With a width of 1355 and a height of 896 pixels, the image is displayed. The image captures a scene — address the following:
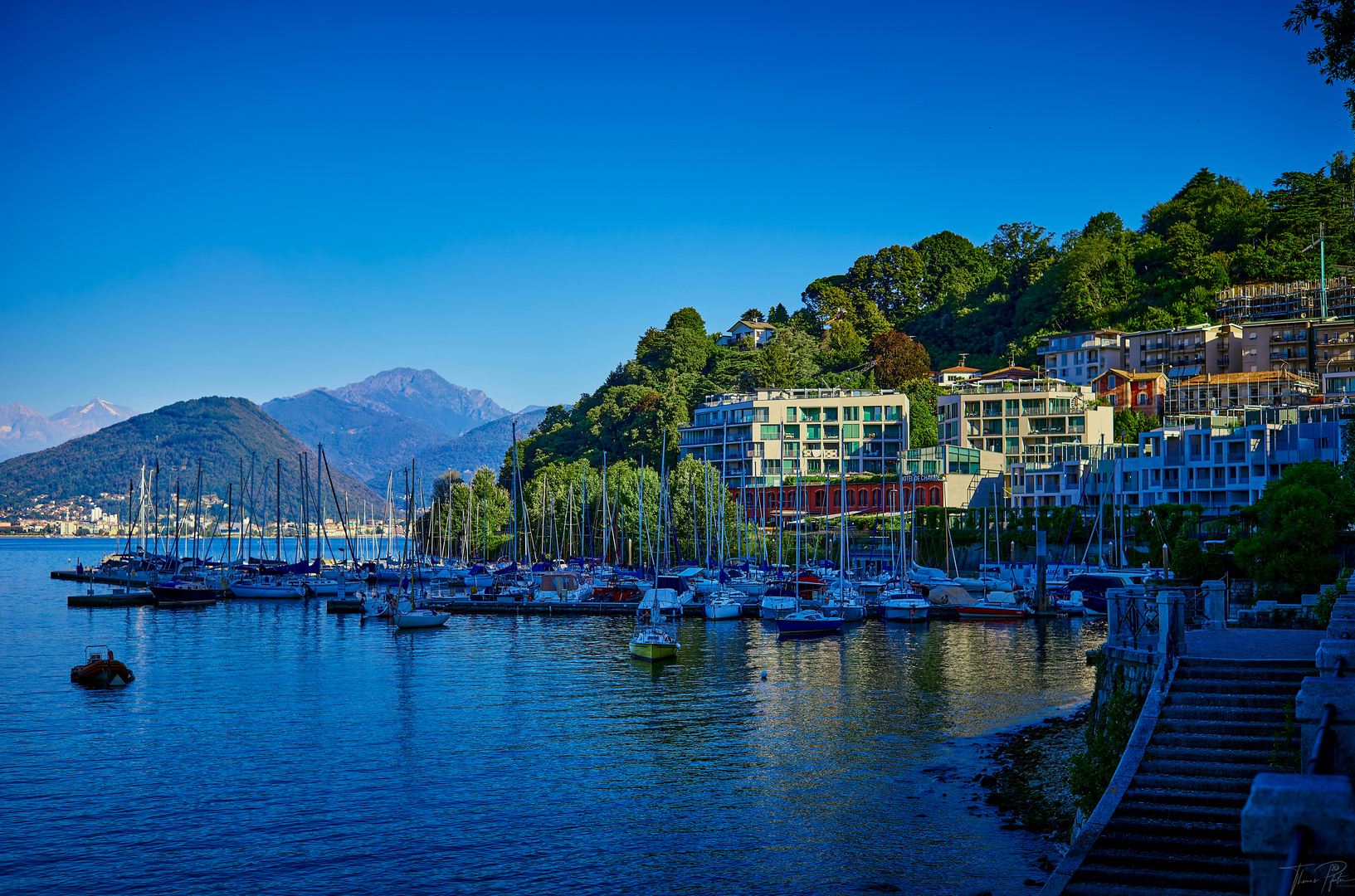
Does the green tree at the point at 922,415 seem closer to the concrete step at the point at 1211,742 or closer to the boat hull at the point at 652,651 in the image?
the boat hull at the point at 652,651

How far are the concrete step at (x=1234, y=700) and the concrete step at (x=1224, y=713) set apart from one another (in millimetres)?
44

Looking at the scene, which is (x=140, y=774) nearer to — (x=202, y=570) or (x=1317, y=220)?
(x=202, y=570)

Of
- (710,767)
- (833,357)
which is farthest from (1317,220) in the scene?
(710,767)

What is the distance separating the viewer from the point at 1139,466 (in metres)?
98.2

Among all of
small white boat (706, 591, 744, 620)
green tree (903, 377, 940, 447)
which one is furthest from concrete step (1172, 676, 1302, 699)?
green tree (903, 377, 940, 447)

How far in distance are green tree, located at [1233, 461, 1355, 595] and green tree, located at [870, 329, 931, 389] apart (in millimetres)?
104946

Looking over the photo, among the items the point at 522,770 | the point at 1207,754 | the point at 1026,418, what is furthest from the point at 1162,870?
the point at 1026,418

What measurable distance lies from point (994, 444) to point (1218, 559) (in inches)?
3134

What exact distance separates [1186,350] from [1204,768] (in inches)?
4735

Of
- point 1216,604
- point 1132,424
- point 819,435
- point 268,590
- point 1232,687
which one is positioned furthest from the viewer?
point 819,435

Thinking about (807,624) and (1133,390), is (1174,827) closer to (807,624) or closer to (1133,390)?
(807,624)

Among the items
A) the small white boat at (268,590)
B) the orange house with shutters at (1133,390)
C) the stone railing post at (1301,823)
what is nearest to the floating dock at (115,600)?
the small white boat at (268,590)

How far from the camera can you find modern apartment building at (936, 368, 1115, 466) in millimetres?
119062

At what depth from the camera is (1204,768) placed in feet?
50.6
